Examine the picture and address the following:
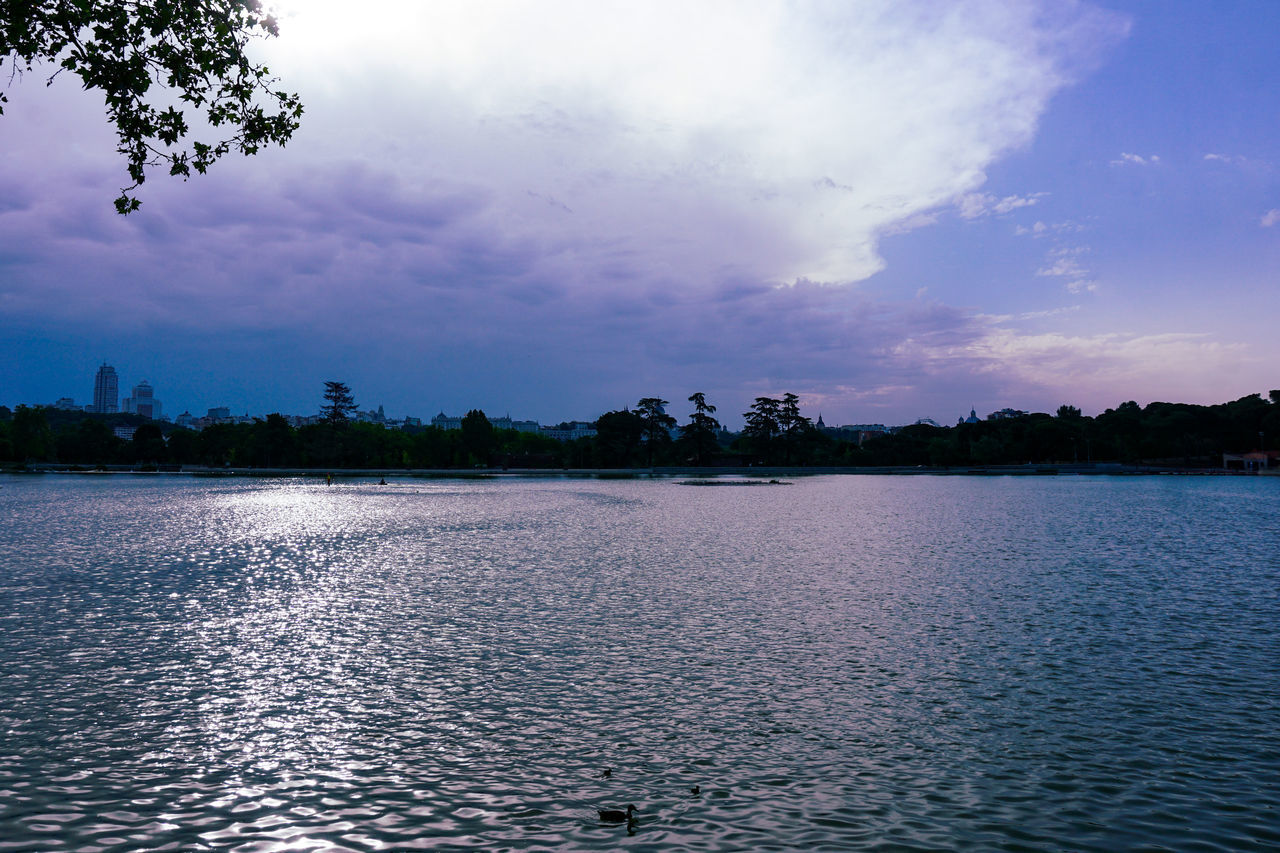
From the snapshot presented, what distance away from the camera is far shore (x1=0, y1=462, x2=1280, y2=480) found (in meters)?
154

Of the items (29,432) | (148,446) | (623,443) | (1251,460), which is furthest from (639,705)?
(1251,460)

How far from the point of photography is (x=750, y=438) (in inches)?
7052

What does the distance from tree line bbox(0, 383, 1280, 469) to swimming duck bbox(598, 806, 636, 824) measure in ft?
513

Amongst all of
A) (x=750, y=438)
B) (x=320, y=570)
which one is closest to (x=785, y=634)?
(x=320, y=570)

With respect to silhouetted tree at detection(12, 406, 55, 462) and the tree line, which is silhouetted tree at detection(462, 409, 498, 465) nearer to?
the tree line

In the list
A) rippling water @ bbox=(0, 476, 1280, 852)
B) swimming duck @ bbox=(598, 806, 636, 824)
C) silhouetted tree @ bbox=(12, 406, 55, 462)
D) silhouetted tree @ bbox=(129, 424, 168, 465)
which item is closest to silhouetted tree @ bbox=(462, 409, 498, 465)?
silhouetted tree @ bbox=(129, 424, 168, 465)

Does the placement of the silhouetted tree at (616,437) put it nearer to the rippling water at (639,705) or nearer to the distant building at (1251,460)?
the rippling water at (639,705)

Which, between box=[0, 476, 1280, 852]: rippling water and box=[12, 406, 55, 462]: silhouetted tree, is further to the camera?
box=[12, 406, 55, 462]: silhouetted tree

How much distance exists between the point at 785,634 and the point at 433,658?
28.0ft

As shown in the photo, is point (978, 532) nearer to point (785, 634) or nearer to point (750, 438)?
point (785, 634)

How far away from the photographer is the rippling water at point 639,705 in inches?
354

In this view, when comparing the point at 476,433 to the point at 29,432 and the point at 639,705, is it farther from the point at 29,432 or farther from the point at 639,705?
the point at 639,705

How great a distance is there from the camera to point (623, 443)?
16675 centimetres

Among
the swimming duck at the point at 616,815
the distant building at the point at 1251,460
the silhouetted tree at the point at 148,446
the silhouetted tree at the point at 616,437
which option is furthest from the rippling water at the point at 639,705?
the distant building at the point at 1251,460
